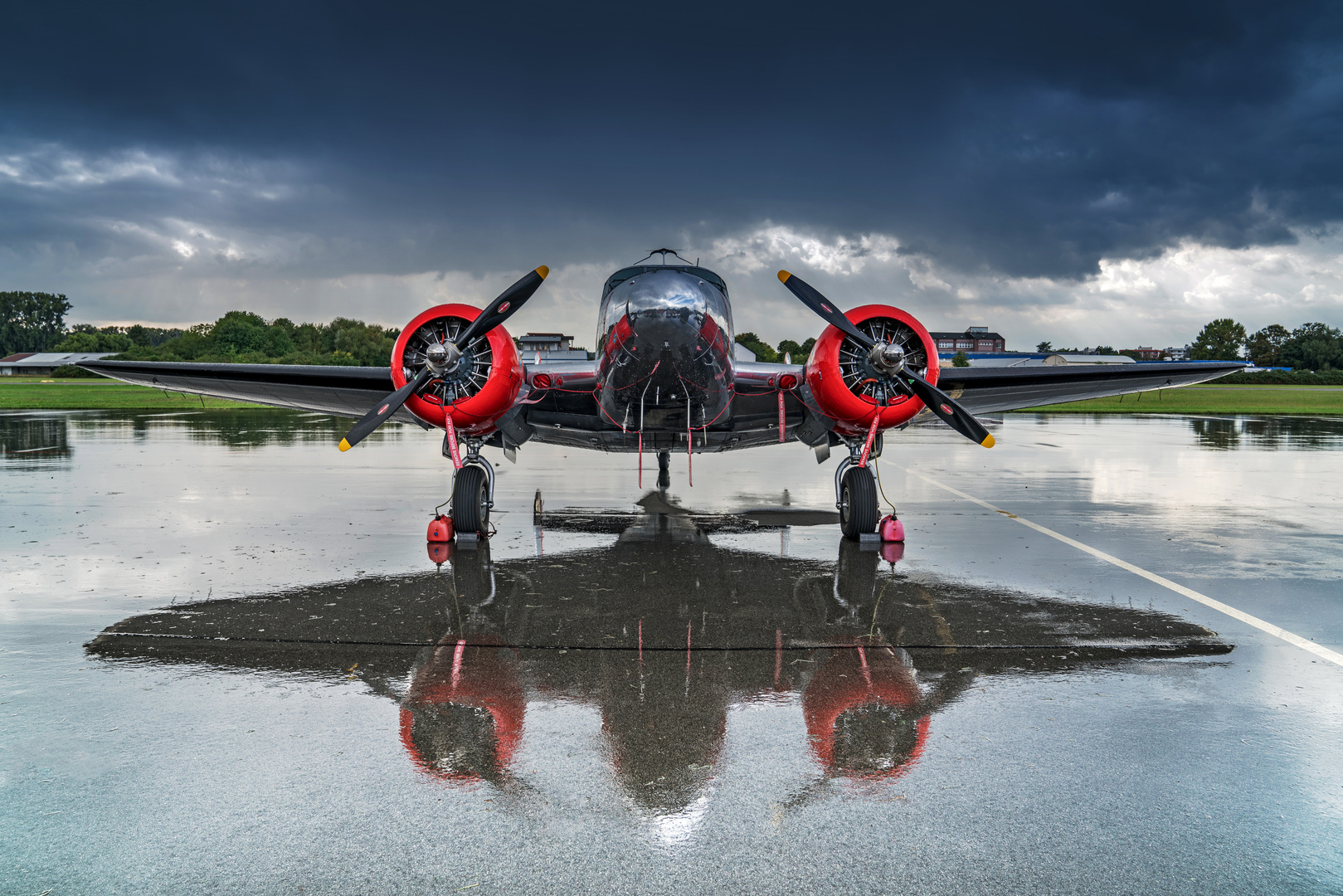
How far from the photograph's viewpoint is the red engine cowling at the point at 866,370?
383 inches

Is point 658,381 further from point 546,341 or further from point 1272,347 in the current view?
point 1272,347

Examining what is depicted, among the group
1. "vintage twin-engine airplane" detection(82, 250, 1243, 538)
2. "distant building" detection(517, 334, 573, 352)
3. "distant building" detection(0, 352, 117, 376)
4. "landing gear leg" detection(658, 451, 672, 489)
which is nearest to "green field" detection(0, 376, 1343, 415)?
"distant building" detection(517, 334, 573, 352)

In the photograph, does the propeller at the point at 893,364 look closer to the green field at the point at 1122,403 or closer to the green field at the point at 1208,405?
the green field at the point at 1122,403

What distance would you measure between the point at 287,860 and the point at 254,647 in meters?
2.83

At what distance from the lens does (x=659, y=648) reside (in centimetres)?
551

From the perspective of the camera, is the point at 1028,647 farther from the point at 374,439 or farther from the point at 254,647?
the point at 374,439

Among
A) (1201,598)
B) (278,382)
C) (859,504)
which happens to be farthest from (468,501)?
(1201,598)

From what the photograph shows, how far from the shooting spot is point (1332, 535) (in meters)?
9.58

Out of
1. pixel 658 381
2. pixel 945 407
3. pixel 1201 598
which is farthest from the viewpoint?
pixel 945 407

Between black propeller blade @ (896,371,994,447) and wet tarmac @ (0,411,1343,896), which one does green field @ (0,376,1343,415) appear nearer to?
black propeller blade @ (896,371,994,447)

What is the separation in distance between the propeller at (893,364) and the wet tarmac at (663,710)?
137 centimetres

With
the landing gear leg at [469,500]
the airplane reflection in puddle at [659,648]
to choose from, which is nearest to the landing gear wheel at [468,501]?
the landing gear leg at [469,500]

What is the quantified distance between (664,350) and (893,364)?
266cm

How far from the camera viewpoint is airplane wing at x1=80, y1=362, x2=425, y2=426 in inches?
436
